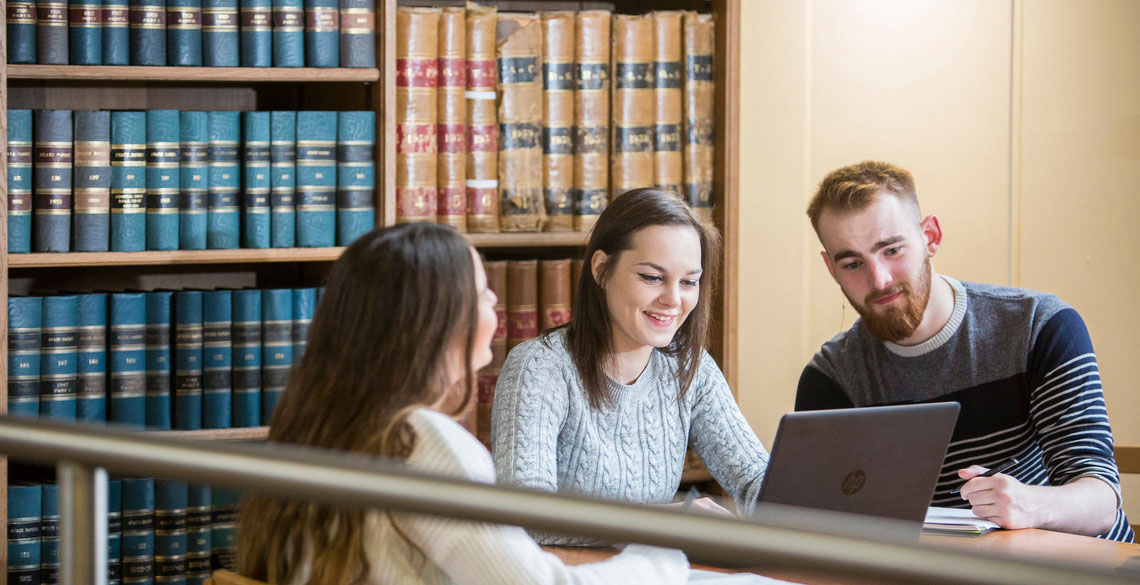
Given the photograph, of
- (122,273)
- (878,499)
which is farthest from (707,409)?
(122,273)

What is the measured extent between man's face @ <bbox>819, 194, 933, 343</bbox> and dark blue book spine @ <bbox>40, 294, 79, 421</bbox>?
154cm

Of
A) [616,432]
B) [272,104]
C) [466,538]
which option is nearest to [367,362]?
[466,538]

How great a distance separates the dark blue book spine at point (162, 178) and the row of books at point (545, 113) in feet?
1.54

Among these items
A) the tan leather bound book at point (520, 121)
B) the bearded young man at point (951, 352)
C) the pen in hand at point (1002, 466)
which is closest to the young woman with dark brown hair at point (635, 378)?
the bearded young man at point (951, 352)

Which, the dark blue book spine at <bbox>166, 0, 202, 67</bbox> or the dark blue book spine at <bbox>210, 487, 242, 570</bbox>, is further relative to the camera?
the dark blue book spine at <bbox>210, 487, 242, 570</bbox>

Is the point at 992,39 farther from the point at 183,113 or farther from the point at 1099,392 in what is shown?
the point at 183,113

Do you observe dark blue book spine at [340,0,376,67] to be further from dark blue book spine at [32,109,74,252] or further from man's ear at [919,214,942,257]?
man's ear at [919,214,942,257]

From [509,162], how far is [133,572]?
1196mm

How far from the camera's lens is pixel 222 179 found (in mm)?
2520

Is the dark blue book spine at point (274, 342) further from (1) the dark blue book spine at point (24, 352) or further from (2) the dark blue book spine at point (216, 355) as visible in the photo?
(1) the dark blue book spine at point (24, 352)

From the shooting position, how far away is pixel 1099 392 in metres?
1.99

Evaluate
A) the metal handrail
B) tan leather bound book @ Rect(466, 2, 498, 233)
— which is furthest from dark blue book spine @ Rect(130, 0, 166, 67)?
the metal handrail

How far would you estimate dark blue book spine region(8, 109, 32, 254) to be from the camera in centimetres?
238

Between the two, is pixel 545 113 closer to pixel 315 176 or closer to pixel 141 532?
pixel 315 176
